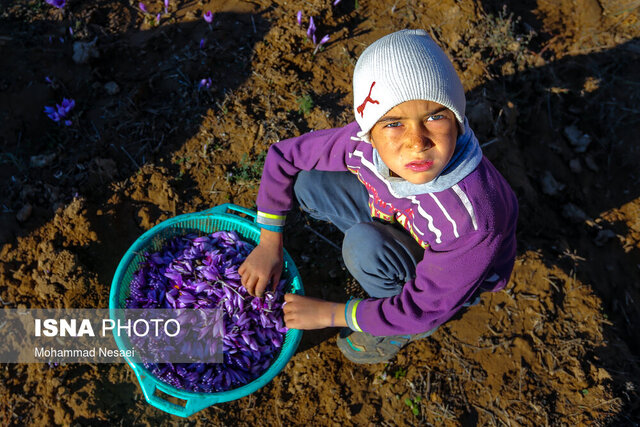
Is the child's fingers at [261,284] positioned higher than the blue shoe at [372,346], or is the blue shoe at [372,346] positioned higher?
the child's fingers at [261,284]

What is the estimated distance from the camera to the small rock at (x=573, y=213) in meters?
3.52

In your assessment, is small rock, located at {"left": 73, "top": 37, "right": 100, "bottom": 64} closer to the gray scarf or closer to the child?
the child

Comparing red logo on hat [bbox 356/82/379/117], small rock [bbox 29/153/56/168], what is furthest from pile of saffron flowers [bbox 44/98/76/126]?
red logo on hat [bbox 356/82/379/117]

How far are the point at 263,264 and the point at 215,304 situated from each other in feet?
1.26

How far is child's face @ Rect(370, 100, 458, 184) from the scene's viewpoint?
5.49 feet

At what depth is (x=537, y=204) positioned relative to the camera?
3510 millimetres

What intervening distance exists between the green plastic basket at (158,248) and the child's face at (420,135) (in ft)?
3.78

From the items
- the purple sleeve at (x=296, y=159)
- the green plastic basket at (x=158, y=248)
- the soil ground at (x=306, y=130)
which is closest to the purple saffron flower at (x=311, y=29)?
the soil ground at (x=306, y=130)

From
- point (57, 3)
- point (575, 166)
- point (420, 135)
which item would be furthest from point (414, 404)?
point (57, 3)

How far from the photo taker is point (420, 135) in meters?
1.68

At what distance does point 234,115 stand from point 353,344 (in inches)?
73.0

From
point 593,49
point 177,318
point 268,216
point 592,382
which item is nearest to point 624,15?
point 593,49

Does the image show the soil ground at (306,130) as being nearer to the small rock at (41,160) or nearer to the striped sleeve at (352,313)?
the small rock at (41,160)

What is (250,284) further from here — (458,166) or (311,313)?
(458,166)
